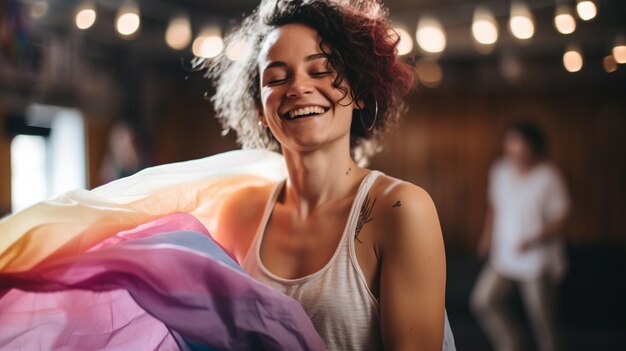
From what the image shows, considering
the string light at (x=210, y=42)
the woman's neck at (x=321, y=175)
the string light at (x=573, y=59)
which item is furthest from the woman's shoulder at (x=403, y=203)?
the string light at (x=573, y=59)

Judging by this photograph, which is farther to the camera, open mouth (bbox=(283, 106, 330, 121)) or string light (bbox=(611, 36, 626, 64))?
string light (bbox=(611, 36, 626, 64))

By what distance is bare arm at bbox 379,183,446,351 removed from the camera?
3.75ft

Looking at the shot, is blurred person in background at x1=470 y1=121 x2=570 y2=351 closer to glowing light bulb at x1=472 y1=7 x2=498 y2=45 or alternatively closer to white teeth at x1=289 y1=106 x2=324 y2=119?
glowing light bulb at x1=472 y1=7 x2=498 y2=45

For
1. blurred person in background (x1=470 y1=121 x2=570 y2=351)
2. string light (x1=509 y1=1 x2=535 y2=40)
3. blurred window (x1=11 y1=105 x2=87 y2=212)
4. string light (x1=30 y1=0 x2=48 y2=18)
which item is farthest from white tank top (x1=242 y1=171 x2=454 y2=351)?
blurred window (x1=11 y1=105 x2=87 y2=212)

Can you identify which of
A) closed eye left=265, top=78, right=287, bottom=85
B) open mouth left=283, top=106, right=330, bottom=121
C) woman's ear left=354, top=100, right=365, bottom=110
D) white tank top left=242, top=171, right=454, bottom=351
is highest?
closed eye left=265, top=78, right=287, bottom=85

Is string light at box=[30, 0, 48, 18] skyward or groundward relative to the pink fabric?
skyward

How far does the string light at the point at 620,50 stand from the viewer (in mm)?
6406

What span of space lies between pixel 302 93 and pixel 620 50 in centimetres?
617

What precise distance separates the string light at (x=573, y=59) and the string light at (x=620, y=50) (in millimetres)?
613

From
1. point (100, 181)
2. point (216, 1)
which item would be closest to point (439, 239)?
point (216, 1)

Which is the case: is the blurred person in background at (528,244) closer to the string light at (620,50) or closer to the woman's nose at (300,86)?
the string light at (620,50)

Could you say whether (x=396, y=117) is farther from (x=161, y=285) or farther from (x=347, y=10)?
(x=161, y=285)

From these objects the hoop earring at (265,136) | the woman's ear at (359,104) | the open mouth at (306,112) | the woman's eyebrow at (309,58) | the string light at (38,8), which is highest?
the string light at (38,8)

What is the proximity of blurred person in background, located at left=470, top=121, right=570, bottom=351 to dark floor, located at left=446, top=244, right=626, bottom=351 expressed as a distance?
1.45 meters
